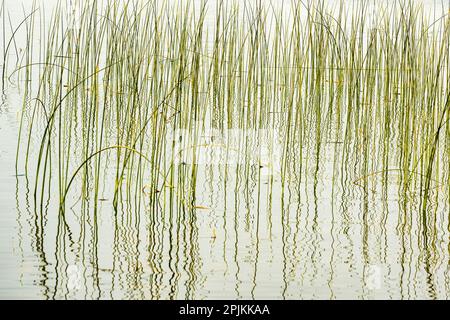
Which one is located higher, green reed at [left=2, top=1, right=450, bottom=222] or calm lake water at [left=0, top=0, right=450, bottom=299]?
green reed at [left=2, top=1, right=450, bottom=222]

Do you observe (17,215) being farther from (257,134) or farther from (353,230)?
(257,134)

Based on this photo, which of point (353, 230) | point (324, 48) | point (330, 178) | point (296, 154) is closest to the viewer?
point (353, 230)

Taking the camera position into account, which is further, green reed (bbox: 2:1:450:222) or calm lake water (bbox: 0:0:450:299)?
green reed (bbox: 2:1:450:222)

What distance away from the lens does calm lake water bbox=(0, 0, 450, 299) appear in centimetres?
233

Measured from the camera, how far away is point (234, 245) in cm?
267

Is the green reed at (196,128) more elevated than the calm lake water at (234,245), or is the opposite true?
the green reed at (196,128)

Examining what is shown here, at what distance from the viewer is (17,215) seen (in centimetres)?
291

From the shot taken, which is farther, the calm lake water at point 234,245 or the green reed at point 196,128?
the green reed at point 196,128

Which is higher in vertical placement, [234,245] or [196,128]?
[196,128]

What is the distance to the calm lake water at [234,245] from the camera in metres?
2.33

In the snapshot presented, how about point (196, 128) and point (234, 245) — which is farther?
point (196, 128)
